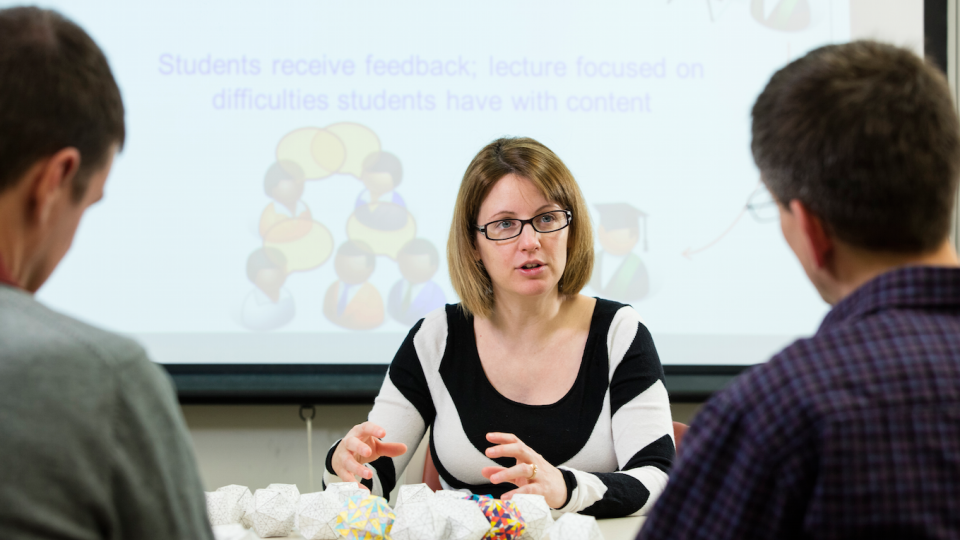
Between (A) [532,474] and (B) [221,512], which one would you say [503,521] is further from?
(B) [221,512]

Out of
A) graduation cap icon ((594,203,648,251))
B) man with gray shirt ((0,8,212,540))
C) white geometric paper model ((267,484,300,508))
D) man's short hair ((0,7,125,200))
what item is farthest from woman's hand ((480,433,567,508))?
graduation cap icon ((594,203,648,251))

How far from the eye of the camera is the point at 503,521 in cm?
104

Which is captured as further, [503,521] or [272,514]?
[272,514]

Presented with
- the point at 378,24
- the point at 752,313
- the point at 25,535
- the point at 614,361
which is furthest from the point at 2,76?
the point at 752,313

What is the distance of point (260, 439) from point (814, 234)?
88.7 inches

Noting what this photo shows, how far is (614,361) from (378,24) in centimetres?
145

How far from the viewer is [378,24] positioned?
2.40 m

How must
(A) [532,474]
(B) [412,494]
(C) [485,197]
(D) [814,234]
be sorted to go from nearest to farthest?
1. (D) [814,234]
2. (B) [412,494]
3. (A) [532,474]
4. (C) [485,197]

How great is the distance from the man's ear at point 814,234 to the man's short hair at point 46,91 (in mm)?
647

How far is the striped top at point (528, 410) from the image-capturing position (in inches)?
61.2

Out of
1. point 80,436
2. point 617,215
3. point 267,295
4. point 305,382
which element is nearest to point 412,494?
point 80,436

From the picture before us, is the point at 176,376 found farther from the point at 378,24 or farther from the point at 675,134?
the point at 675,134

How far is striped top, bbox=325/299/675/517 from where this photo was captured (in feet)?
5.10

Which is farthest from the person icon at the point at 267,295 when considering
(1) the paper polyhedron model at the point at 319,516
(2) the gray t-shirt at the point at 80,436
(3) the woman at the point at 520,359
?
(2) the gray t-shirt at the point at 80,436
